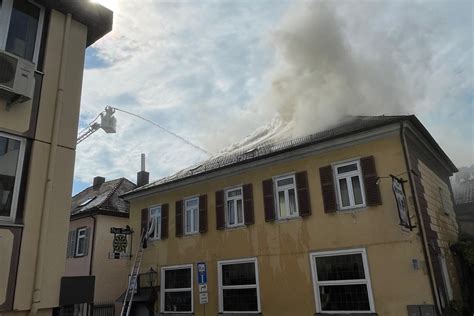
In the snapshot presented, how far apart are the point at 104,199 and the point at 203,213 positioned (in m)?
8.82

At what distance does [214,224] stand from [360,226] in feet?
19.6

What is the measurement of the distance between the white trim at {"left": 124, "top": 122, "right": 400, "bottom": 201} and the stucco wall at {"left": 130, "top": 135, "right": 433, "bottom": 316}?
0.16m

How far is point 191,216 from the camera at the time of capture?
16.5 m

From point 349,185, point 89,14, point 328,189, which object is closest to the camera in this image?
point 89,14

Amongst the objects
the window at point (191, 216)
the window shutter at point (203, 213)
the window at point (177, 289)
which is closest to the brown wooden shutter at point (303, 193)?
the window shutter at point (203, 213)

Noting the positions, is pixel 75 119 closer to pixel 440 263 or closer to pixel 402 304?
pixel 402 304

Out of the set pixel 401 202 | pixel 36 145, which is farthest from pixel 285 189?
pixel 36 145

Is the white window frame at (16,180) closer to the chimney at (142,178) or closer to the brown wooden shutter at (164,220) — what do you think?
the brown wooden shutter at (164,220)

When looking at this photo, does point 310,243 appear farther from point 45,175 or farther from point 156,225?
point 45,175

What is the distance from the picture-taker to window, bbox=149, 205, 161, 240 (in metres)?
17.5

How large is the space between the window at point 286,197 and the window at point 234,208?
168 centimetres

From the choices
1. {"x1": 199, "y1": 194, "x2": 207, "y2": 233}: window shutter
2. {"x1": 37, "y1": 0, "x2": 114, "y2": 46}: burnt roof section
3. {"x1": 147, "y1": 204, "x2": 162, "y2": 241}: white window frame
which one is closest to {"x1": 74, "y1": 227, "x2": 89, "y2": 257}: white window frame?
{"x1": 147, "y1": 204, "x2": 162, "y2": 241}: white window frame

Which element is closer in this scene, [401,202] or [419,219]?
[401,202]

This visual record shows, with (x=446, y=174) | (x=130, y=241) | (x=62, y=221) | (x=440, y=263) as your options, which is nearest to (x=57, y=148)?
(x=62, y=221)
